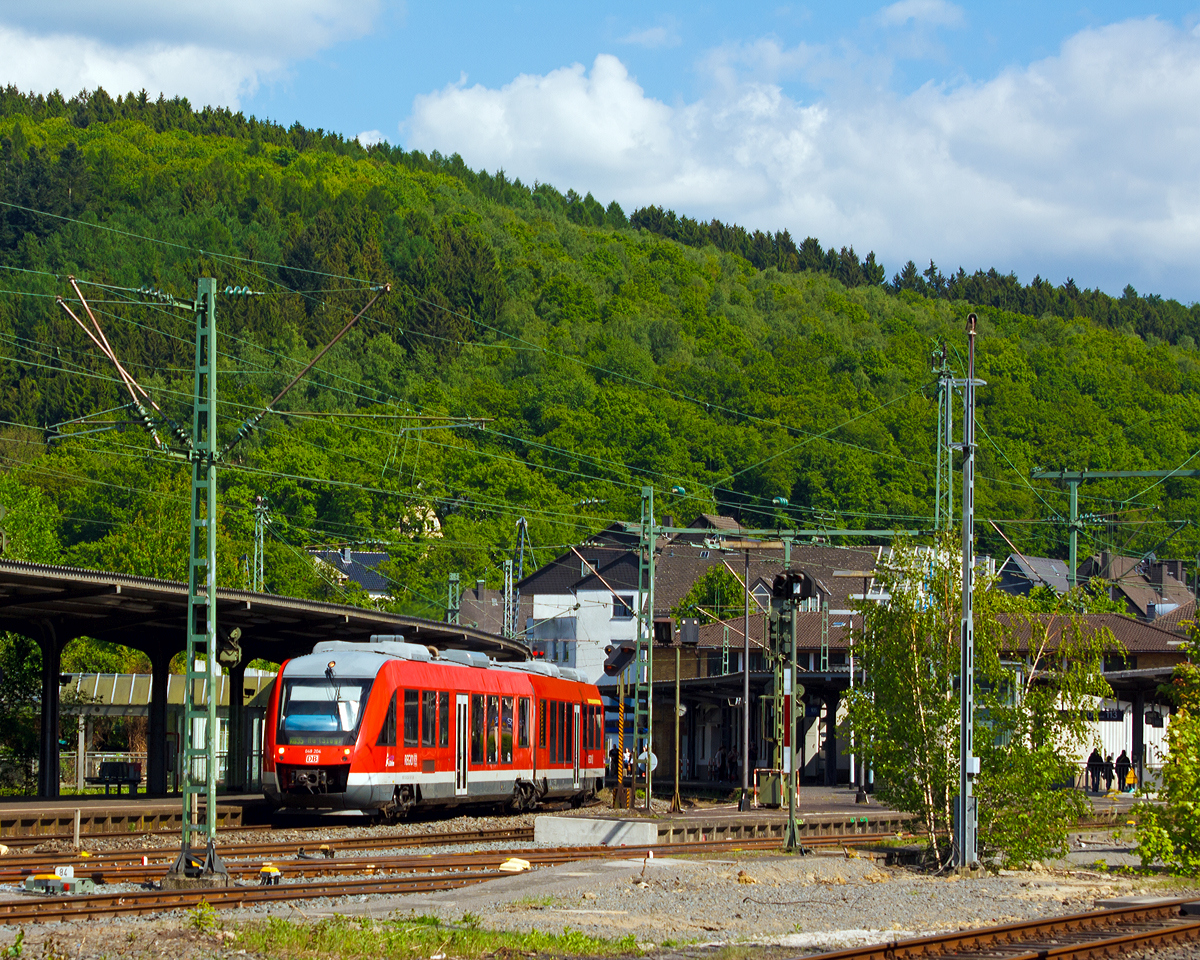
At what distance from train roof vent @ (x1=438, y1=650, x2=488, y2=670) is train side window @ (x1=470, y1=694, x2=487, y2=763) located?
30.2 inches

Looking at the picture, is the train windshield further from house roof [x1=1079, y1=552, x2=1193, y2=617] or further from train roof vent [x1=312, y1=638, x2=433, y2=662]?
house roof [x1=1079, y1=552, x2=1193, y2=617]

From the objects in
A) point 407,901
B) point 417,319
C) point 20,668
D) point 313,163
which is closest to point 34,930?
point 407,901

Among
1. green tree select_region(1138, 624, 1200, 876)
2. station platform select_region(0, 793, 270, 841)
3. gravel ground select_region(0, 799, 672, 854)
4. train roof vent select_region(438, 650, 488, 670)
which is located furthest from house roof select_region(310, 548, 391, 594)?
green tree select_region(1138, 624, 1200, 876)

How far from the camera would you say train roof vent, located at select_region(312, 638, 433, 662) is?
2947cm

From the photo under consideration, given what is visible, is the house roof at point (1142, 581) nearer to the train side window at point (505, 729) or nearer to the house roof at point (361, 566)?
the house roof at point (361, 566)

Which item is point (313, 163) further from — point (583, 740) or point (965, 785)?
point (965, 785)

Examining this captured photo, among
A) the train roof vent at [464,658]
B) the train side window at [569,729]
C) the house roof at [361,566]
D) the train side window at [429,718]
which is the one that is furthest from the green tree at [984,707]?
the house roof at [361,566]

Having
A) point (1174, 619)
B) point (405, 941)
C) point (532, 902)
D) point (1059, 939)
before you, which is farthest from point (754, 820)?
point (1174, 619)

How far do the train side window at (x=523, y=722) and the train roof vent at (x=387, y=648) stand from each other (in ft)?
13.8

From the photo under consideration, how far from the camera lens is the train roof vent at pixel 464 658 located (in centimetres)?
3186

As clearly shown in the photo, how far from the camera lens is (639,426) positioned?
114875mm

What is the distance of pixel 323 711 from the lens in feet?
92.7

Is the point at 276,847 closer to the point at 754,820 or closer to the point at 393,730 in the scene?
the point at 393,730

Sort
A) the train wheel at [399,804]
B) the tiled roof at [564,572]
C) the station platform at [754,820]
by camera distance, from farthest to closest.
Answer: the tiled roof at [564,572] < the train wheel at [399,804] < the station platform at [754,820]
